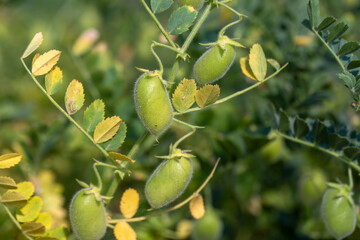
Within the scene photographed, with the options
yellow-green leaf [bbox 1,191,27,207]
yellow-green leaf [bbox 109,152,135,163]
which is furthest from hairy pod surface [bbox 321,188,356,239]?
yellow-green leaf [bbox 1,191,27,207]

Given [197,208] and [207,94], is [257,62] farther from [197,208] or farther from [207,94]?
[197,208]

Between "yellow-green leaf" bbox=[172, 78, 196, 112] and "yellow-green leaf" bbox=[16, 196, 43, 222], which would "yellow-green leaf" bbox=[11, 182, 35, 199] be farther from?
"yellow-green leaf" bbox=[172, 78, 196, 112]

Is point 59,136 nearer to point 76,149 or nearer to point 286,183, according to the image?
point 76,149

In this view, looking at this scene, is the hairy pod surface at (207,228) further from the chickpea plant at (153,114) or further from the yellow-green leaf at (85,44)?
the yellow-green leaf at (85,44)

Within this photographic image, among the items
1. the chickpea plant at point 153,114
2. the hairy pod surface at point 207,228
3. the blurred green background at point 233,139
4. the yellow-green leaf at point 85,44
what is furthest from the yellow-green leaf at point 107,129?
the yellow-green leaf at point 85,44

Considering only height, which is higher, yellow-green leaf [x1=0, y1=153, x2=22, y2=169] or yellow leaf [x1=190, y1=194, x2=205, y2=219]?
yellow-green leaf [x1=0, y1=153, x2=22, y2=169]
